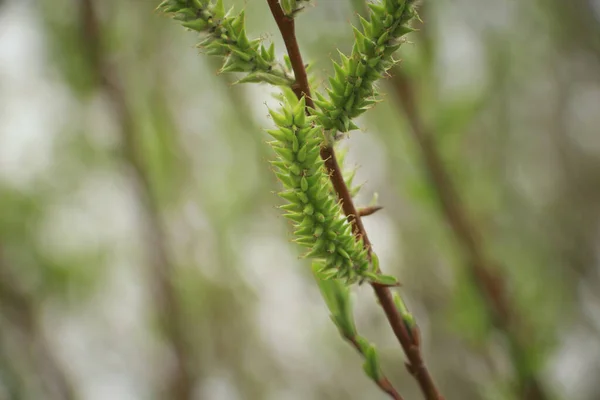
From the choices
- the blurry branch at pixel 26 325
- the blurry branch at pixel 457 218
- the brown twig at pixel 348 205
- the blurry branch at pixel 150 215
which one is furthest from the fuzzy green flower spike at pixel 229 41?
the blurry branch at pixel 26 325

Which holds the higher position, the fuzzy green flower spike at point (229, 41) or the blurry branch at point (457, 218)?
the fuzzy green flower spike at point (229, 41)

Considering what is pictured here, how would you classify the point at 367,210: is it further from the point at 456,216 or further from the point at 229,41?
the point at 456,216

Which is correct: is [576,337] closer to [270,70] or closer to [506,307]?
[506,307]

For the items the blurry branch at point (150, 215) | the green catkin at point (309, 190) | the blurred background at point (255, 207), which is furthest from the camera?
the blurry branch at point (150, 215)

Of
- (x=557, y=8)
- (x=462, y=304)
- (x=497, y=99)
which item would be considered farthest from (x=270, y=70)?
(x=557, y=8)

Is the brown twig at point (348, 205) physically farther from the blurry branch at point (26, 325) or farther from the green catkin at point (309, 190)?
the blurry branch at point (26, 325)

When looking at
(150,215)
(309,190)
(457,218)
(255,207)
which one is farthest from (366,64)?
(255,207)

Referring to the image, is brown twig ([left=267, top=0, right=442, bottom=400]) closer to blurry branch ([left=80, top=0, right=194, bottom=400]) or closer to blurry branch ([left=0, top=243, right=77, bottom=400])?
blurry branch ([left=80, top=0, right=194, bottom=400])
